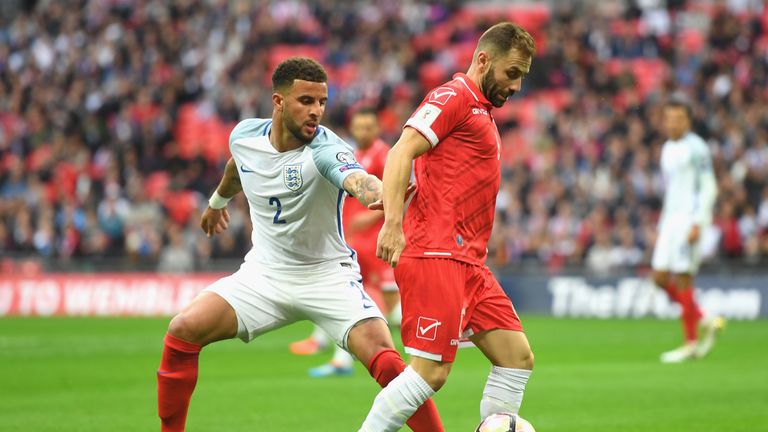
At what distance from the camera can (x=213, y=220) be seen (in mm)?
7922

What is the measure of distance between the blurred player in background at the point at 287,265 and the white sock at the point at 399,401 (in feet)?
1.51

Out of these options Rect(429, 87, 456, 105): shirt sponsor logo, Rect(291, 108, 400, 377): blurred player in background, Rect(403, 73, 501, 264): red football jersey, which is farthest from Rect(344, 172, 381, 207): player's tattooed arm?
Rect(291, 108, 400, 377): blurred player in background

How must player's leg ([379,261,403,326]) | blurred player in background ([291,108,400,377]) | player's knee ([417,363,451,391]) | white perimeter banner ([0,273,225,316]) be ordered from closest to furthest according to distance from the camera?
player's knee ([417,363,451,391]) < blurred player in background ([291,108,400,377]) < player's leg ([379,261,403,326]) < white perimeter banner ([0,273,225,316])

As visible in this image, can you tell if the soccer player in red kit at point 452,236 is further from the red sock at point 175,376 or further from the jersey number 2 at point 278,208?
the red sock at point 175,376

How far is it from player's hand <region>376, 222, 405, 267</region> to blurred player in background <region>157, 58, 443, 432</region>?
853 mm

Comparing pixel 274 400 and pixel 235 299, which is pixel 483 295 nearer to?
pixel 235 299

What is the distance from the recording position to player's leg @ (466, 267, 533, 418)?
21.2ft

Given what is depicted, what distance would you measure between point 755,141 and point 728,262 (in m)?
2.98

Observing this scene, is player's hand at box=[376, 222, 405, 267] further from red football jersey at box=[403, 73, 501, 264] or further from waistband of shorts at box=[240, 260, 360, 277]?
waistband of shorts at box=[240, 260, 360, 277]

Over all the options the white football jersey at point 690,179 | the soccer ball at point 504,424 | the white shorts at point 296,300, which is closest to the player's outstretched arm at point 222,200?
the white shorts at point 296,300

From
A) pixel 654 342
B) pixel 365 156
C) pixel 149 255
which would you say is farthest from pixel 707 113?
pixel 365 156

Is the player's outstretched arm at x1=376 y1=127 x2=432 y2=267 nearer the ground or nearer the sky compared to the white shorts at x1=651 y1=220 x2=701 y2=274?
nearer the sky

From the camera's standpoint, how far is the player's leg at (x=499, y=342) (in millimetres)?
6449

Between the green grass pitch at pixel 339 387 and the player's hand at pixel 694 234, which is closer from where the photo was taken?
the green grass pitch at pixel 339 387
